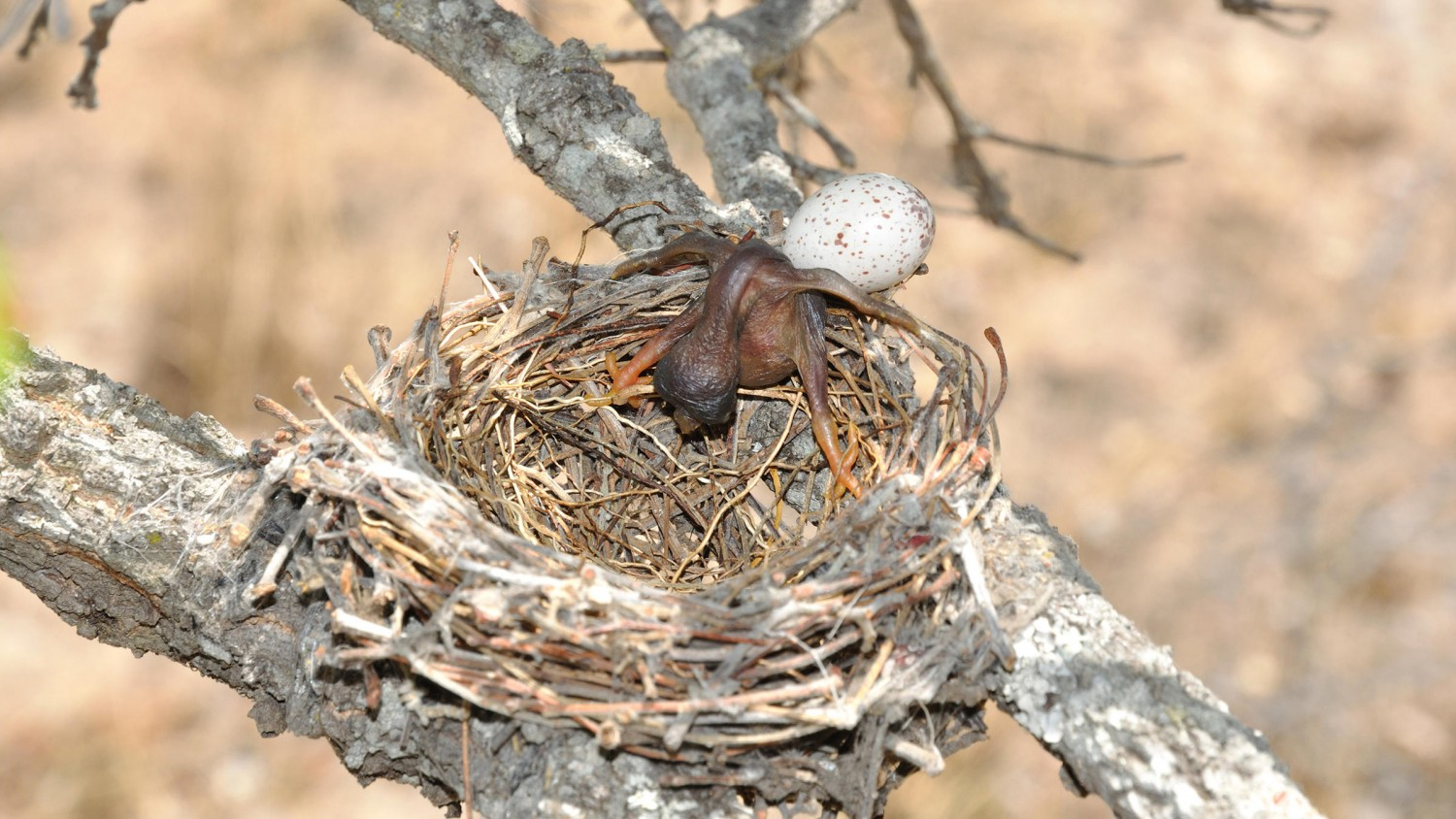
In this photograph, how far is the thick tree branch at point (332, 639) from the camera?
1.41 m

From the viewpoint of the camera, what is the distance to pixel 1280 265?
647 cm

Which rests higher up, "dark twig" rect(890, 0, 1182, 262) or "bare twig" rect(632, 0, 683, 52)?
"bare twig" rect(632, 0, 683, 52)

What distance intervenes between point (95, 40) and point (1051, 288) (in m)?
5.05

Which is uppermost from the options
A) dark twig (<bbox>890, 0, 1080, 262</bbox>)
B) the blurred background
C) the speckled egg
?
the speckled egg

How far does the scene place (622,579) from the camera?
5.31ft

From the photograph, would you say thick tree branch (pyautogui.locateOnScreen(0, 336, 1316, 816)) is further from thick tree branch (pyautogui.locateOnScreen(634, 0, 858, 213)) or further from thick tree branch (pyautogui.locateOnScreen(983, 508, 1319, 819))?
thick tree branch (pyautogui.locateOnScreen(634, 0, 858, 213))

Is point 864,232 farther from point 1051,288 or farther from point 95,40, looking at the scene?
point 1051,288

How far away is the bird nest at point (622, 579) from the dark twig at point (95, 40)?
3.63ft

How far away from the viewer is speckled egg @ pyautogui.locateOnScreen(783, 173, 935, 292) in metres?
2.11

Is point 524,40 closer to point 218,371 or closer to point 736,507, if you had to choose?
point 736,507

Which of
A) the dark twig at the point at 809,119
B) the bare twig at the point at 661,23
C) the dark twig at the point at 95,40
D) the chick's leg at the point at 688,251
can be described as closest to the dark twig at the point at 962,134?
the dark twig at the point at 809,119

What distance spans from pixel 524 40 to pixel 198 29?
16.4ft

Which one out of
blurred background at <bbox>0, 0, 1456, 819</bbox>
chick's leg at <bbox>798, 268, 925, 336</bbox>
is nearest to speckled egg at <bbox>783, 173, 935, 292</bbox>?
chick's leg at <bbox>798, 268, 925, 336</bbox>

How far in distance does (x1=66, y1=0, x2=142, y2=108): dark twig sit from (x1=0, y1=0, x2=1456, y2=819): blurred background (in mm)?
2271
